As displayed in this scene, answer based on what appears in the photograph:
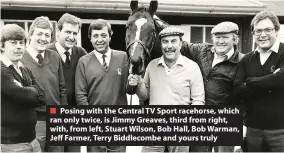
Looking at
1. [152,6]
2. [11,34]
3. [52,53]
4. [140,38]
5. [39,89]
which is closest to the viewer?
[11,34]

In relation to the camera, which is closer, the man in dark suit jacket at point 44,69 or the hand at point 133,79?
the hand at point 133,79

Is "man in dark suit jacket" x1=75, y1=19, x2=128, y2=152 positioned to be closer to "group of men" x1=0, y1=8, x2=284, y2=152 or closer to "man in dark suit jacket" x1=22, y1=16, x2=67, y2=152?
"group of men" x1=0, y1=8, x2=284, y2=152

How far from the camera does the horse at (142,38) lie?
253 centimetres

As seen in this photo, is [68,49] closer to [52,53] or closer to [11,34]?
[52,53]

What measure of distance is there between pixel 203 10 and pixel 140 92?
3235mm

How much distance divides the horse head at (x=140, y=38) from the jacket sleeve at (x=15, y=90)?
65 centimetres

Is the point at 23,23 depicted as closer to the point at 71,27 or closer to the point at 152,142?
the point at 71,27

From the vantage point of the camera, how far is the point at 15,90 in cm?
231

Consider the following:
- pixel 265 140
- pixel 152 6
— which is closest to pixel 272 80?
pixel 265 140

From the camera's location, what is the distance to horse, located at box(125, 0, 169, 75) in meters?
2.53

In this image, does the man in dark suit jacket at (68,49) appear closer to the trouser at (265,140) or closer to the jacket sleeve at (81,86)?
the jacket sleeve at (81,86)

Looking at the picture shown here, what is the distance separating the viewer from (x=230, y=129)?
2.74m

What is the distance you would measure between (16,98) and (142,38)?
92cm

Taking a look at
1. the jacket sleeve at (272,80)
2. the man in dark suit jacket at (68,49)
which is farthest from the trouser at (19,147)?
the jacket sleeve at (272,80)
